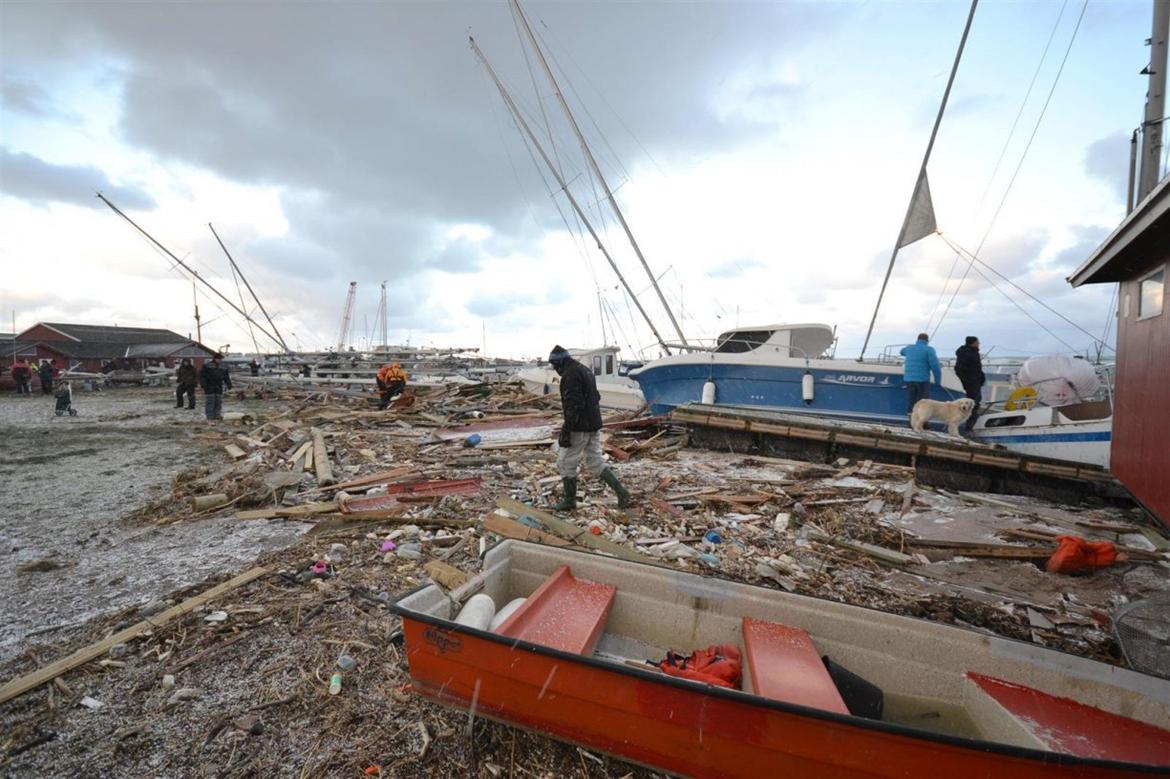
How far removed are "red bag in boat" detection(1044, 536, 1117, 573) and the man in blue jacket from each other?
693 cm

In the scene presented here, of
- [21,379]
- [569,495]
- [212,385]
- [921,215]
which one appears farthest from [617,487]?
[21,379]

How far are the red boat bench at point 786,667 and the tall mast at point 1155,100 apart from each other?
983 cm

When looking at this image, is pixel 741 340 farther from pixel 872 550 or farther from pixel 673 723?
pixel 673 723

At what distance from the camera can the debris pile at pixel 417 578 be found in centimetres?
277

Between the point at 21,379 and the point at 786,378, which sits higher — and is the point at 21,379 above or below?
below

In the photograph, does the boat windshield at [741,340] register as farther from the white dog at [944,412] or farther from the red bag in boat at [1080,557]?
the red bag in boat at [1080,557]

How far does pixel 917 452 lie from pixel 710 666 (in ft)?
25.3

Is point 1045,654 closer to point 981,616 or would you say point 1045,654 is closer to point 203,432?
point 981,616

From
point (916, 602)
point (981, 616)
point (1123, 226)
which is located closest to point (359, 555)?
point (916, 602)

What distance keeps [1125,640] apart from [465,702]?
182 inches

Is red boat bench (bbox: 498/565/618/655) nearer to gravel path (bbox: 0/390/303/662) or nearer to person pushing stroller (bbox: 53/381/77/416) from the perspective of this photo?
gravel path (bbox: 0/390/303/662)

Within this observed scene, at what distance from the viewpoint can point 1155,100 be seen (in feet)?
26.5

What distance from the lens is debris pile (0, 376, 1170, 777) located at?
109 inches

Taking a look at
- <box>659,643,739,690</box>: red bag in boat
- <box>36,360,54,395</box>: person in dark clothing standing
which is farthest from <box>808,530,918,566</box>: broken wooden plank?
<box>36,360,54,395</box>: person in dark clothing standing
